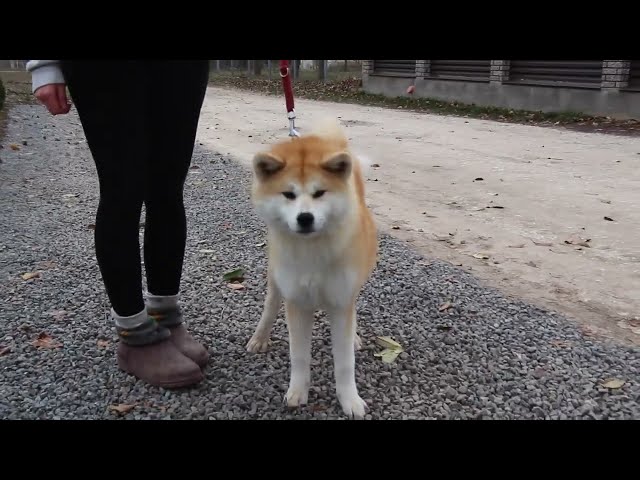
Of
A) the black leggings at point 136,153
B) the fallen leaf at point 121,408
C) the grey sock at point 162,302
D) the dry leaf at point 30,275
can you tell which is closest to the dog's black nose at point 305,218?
the black leggings at point 136,153

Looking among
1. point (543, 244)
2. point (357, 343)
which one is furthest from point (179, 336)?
point (543, 244)

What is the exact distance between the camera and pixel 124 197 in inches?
84.0

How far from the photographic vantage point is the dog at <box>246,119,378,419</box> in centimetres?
200

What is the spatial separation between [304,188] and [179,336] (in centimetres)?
99

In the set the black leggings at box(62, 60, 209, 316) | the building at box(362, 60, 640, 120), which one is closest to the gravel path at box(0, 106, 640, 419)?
the black leggings at box(62, 60, 209, 316)

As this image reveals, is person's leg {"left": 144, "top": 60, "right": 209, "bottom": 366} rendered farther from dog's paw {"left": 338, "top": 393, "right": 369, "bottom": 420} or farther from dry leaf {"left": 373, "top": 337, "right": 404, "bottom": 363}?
dry leaf {"left": 373, "top": 337, "right": 404, "bottom": 363}

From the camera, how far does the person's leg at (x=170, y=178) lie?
85.4 inches

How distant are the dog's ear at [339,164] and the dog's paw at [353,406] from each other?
897mm

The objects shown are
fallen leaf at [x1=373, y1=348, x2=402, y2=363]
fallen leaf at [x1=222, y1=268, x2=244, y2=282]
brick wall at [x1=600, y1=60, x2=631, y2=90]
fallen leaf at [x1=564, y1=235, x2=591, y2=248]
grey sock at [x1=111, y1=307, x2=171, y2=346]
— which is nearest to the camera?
grey sock at [x1=111, y1=307, x2=171, y2=346]

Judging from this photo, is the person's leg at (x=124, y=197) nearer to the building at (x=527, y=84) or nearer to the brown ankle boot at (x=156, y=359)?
the brown ankle boot at (x=156, y=359)

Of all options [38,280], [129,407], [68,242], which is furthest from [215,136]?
[129,407]

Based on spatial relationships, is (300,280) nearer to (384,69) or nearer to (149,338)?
(149,338)

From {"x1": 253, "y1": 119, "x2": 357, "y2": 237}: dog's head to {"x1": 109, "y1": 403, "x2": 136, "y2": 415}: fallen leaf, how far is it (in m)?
0.93

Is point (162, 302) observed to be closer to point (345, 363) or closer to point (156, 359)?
point (156, 359)
